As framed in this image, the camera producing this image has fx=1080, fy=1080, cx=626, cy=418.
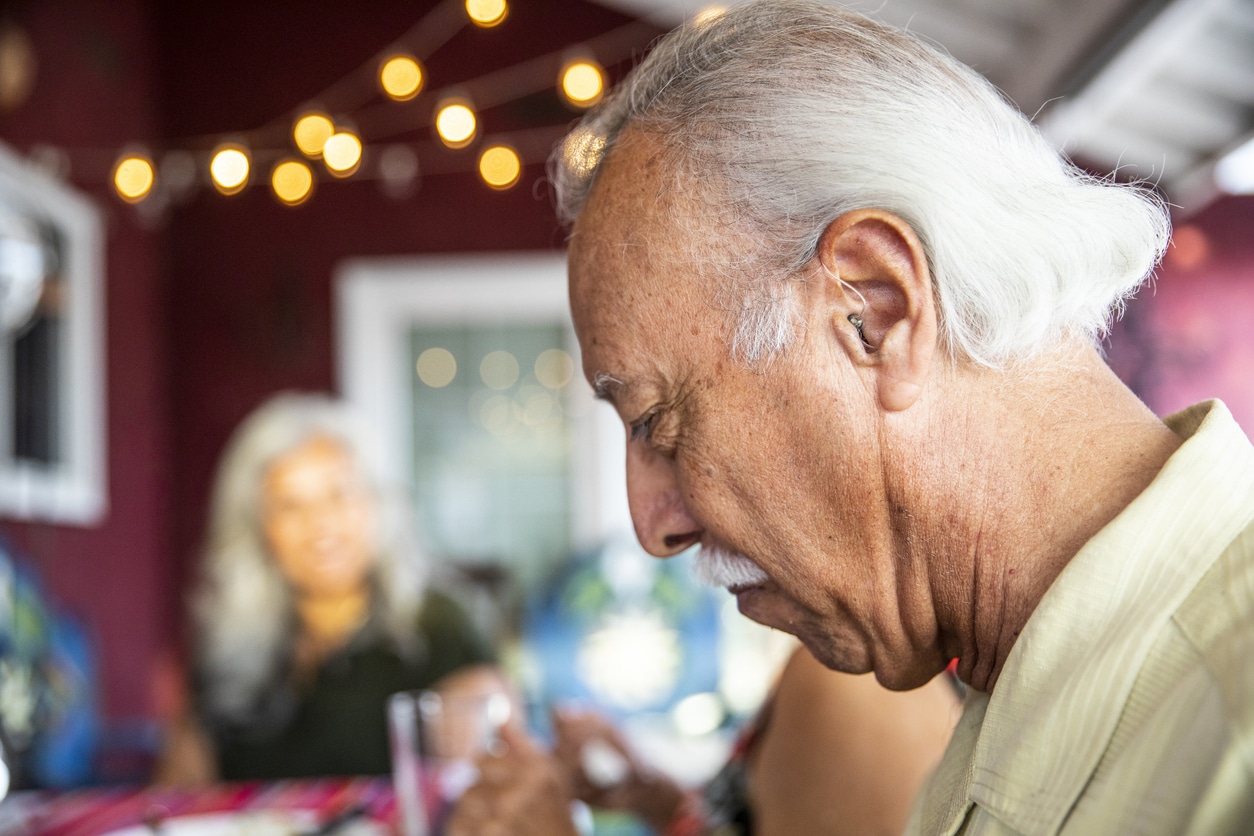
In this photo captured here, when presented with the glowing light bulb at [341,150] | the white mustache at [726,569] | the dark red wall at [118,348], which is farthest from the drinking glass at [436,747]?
the dark red wall at [118,348]

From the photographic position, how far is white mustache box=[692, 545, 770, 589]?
830 millimetres

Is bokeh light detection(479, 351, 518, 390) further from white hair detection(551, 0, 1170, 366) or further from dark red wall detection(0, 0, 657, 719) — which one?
white hair detection(551, 0, 1170, 366)

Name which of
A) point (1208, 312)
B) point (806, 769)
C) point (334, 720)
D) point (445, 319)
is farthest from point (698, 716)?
point (1208, 312)

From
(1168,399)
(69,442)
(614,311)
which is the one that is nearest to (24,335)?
(69,442)

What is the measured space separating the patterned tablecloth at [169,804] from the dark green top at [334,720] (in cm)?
66

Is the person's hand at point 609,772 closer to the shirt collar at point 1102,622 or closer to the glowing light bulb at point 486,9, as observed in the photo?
the shirt collar at point 1102,622

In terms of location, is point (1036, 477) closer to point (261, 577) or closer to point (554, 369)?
point (261, 577)

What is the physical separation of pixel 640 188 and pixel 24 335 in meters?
3.63

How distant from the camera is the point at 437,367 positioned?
5211mm

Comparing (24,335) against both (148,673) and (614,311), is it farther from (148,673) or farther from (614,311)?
(614,311)

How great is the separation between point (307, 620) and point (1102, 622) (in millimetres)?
2561

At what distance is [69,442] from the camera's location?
13.4ft

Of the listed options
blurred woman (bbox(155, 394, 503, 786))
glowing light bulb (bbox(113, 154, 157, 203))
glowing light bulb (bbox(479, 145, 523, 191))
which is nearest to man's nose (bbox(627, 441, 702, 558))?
blurred woman (bbox(155, 394, 503, 786))

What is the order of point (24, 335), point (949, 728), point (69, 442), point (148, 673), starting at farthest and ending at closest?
point (148, 673) → point (69, 442) → point (24, 335) → point (949, 728)
